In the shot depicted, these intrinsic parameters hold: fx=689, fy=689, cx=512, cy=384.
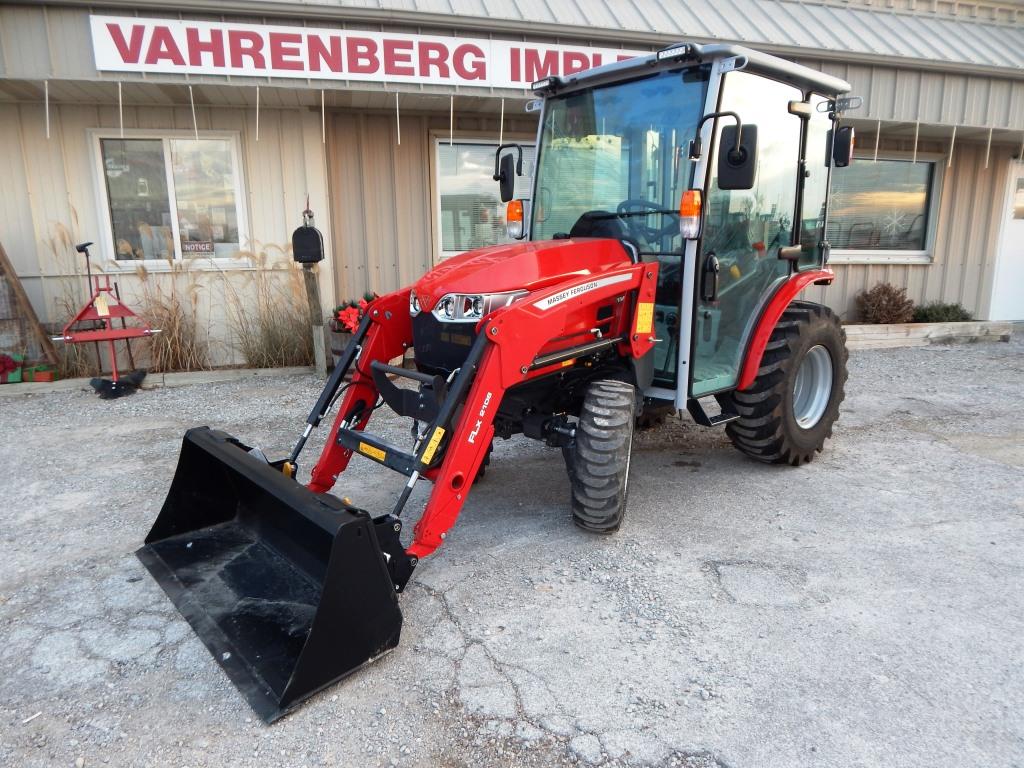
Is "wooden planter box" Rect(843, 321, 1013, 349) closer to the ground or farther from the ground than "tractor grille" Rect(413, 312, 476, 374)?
closer to the ground

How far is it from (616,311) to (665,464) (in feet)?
5.11

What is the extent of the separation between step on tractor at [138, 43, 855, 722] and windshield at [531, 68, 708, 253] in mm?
12

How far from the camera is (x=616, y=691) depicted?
2.38m

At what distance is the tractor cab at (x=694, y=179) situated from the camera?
3.50m

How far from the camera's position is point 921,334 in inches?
Answer: 360

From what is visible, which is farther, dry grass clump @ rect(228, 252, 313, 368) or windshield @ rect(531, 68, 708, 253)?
dry grass clump @ rect(228, 252, 313, 368)

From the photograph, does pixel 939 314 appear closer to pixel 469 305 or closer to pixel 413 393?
pixel 469 305

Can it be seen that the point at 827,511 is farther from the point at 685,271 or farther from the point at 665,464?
the point at 685,271

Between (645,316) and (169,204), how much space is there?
5929 mm

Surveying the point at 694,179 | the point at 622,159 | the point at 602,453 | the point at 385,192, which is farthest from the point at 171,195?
the point at 602,453

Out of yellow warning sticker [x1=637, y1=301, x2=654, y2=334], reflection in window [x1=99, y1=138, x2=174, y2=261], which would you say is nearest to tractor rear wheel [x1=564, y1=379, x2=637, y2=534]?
yellow warning sticker [x1=637, y1=301, x2=654, y2=334]

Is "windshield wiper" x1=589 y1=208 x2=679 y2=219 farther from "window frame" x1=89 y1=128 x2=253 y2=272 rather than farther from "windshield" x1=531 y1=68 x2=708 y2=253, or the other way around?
"window frame" x1=89 y1=128 x2=253 y2=272

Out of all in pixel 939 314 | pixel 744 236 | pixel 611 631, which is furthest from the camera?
pixel 939 314

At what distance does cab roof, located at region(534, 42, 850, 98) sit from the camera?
135 inches
